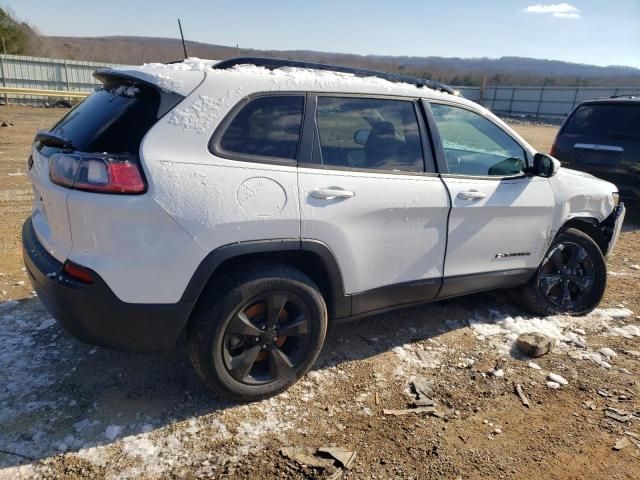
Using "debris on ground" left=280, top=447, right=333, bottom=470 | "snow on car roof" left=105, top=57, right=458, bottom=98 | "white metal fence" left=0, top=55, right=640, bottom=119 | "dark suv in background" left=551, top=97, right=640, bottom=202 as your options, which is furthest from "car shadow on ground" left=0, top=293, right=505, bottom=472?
"white metal fence" left=0, top=55, right=640, bottom=119

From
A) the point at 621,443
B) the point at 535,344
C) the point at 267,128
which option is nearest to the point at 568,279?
the point at 535,344

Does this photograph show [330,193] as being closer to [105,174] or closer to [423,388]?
[105,174]

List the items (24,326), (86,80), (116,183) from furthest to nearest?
(86,80)
(24,326)
(116,183)

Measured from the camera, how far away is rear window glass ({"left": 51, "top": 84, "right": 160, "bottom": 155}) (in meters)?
2.43

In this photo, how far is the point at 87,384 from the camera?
299cm

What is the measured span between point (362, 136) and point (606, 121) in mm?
6062

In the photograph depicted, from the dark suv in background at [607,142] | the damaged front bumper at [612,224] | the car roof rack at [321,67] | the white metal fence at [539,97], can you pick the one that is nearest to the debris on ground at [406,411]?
the car roof rack at [321,67]

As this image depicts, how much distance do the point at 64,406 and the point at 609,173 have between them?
7.48 m

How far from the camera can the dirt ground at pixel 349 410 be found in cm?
249

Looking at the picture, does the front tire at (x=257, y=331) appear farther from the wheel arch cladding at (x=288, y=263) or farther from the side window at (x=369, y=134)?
the side window at (x=369, y=134)

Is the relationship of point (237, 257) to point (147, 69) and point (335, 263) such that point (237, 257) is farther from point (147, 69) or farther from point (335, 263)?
point (147, 69)

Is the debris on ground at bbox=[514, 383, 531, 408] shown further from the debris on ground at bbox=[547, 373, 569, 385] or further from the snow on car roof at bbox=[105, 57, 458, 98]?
the snow on car roof at bbox=[105, 57, 458, 98]

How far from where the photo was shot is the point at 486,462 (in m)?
2.60

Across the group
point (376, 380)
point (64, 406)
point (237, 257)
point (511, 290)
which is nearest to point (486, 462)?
point (376, 380)
